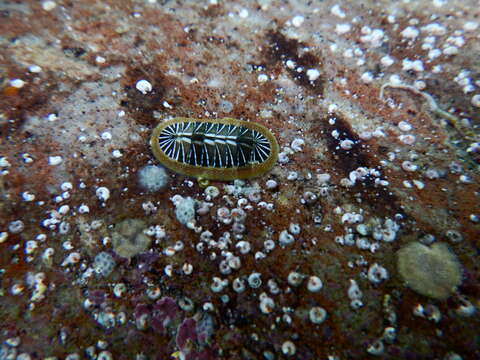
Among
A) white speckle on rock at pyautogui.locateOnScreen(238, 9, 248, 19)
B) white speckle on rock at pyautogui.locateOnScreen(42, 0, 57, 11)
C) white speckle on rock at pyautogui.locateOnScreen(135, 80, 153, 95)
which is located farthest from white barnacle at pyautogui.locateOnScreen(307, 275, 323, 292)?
white speckle on rock at pyautogui.locateOnScreen(42, 0, 57, 11)

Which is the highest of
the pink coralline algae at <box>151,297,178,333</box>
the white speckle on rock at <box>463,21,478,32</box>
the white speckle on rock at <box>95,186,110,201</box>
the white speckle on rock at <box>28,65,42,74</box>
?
the white speckle on rock at <box>463,21,478,32</box>

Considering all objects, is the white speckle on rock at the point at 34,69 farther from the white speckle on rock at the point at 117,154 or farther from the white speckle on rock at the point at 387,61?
the white speckle on rock at the point at 387,61

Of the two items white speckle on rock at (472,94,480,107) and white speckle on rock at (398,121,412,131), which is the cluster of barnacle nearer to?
white speckle on rock at (398,121,412,131)

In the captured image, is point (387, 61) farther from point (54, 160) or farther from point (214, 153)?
point (54, 160)

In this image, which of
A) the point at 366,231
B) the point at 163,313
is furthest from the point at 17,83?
the point at 366,231

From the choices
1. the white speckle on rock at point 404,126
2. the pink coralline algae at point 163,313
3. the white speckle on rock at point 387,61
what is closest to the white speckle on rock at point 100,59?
the pink coralline algae at point 163,313
